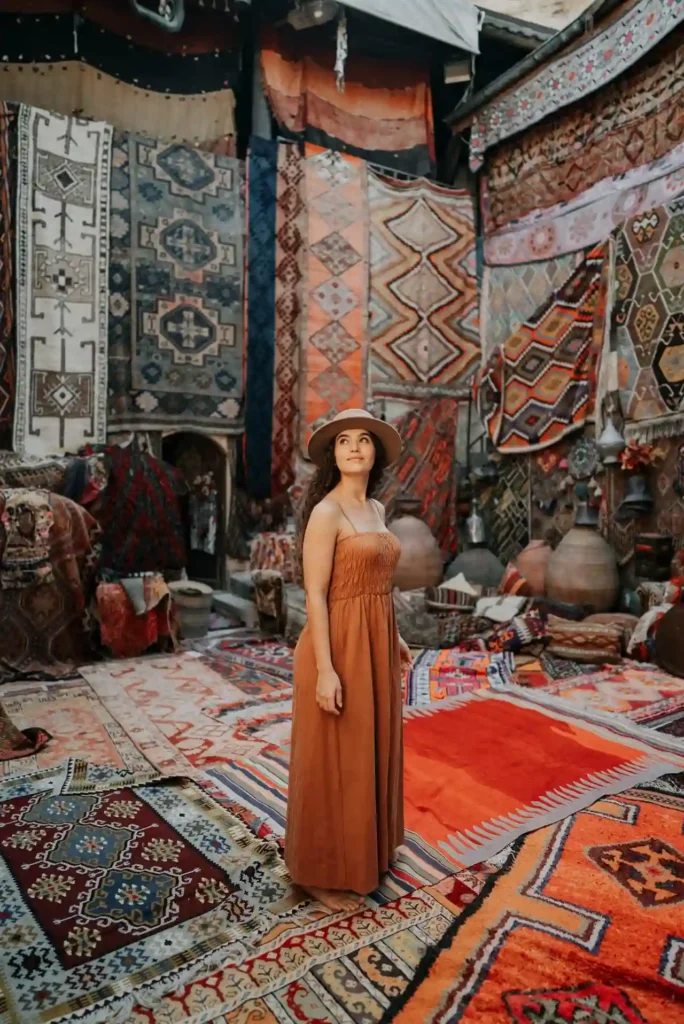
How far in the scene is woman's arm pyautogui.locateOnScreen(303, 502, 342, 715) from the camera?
2.08 meters

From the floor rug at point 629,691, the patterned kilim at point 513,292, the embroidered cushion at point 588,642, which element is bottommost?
the floor rug at point 629,691

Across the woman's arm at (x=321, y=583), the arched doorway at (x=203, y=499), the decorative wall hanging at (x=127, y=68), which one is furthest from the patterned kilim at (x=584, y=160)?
the woman's arm at (x=321, y=583)

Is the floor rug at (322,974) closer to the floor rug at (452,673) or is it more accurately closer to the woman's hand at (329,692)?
the woman's hand at (329,692)

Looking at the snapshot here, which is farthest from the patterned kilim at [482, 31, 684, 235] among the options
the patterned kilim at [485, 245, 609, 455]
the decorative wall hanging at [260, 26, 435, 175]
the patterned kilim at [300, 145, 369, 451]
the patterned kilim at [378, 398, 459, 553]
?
the patterned kilim at [378, 398, 459, 553]

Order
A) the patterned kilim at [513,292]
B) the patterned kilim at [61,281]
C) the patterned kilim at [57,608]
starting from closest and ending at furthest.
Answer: the patterned kilim at [57,608]
the patterned kilim at [61,281]
the patterned kilim at [513,292]

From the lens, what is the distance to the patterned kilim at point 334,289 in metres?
7.16

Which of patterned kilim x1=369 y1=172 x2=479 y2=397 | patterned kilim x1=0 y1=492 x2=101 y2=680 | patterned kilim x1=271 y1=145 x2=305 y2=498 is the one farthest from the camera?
patterned kilim x1=369 y1=172 x2=479 y2=397

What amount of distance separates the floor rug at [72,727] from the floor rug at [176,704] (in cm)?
6

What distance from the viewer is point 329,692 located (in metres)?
2.06

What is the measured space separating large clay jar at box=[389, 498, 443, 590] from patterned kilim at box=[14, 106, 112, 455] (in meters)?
3.00

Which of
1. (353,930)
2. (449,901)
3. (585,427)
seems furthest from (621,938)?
(585,427)

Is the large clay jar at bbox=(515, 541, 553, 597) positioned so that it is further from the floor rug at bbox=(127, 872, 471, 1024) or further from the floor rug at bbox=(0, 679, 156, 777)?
the floor rug at bbox=(127, 872, 471, 1024)

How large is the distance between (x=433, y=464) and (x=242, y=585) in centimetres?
252

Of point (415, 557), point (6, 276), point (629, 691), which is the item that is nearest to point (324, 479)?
point (629, 691)
